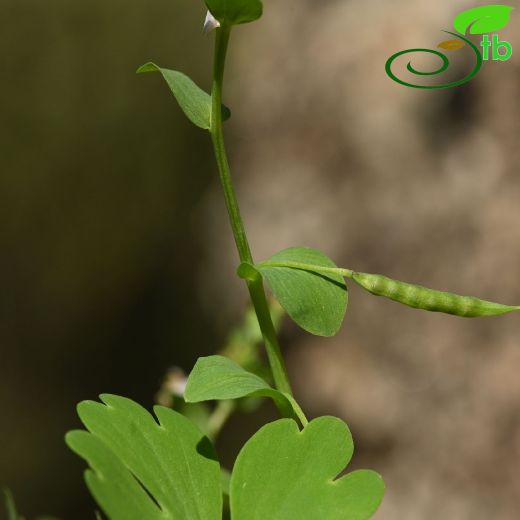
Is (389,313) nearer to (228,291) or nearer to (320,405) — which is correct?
(320,405)

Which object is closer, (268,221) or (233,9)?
(233,9)

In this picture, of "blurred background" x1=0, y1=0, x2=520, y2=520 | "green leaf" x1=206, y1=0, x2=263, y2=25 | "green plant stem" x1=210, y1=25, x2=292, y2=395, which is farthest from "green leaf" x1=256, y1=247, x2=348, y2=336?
"blurred background" x1=0, y1=0, x2=520, y2=520

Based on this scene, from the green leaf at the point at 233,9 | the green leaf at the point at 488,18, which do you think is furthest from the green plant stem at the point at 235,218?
the green leaf at the point at 488,18

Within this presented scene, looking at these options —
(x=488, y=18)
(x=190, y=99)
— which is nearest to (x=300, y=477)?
(x=190, y=99)

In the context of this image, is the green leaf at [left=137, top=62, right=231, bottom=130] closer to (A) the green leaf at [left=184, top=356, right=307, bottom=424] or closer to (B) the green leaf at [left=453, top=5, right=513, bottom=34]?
(A) the green leaf at [left=184, top=356, right=307, bottom=424]

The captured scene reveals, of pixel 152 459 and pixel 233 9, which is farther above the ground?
pixel 233 9

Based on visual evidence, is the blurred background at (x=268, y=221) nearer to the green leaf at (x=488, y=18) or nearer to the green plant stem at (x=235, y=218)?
the green leaf at (x=488, y=18)

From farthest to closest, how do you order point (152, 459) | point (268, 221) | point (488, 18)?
point (268, 221) → point (488, 18) → point (152, 459)

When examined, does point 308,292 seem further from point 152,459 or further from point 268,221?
point 268,221
